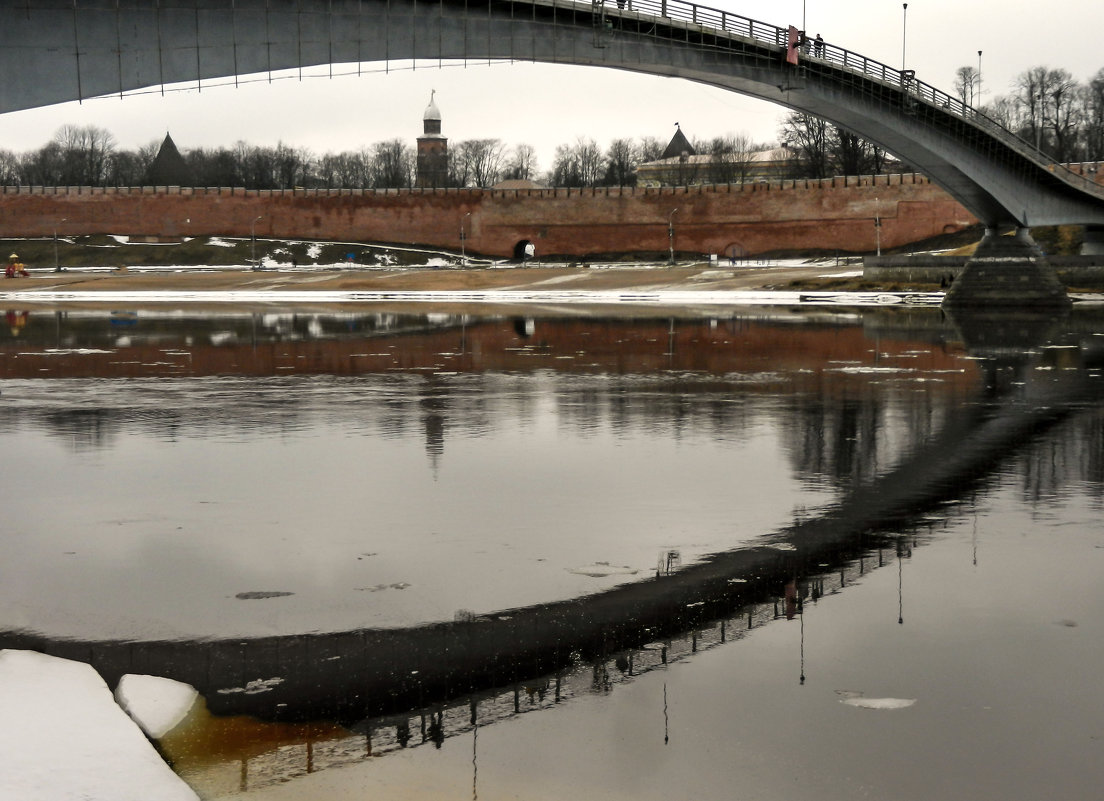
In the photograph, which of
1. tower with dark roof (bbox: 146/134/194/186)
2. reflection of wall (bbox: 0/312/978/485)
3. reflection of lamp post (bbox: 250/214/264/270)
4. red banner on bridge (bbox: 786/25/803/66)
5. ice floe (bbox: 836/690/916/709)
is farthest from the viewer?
tower with dark roof (bbox: 146/134/194/186)

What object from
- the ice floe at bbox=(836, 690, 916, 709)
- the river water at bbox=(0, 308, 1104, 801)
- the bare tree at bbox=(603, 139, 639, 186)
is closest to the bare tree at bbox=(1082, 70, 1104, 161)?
the bare tree at bbox=(603, 139, 639, 186)

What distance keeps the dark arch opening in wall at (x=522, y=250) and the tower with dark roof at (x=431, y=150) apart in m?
36.8

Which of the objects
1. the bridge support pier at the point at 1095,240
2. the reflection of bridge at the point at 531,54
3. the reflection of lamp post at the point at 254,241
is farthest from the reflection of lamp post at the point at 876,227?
the reflection of lamp post at the point at 254,241

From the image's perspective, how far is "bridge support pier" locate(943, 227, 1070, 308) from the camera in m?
35.8

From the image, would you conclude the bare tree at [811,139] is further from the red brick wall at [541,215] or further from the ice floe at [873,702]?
the ice floe at [873,702]

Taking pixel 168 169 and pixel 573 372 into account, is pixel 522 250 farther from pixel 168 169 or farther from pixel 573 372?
pixel 573 372

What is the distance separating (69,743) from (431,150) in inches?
5111

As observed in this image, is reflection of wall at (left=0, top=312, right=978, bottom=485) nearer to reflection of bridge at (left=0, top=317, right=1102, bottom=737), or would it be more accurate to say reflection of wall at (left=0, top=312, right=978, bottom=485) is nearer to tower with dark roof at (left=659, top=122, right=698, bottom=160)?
reflection of bridge at (left=0, top=317, right=1102, bottom=737)

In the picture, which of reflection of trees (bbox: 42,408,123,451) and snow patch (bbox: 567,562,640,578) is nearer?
snow patch (bbox: 567,562,640,578)

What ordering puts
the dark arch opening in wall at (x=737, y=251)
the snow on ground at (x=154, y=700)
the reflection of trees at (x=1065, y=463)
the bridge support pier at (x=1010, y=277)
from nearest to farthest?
the snow on ground at (x=154, y=700)
the reflection of trees at (x=1065, y=463)
the bridge support pier at (x=1010, y=277)
the dark arch opening in wall at (x=737, y=251)

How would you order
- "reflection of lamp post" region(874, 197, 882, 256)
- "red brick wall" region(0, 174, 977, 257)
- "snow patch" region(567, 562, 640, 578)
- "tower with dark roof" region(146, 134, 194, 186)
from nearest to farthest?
"snow patch" region(567, 562, 640, 578) < "reflection of lamp post" region(874, 197, 882, 256) < "red brick wall" region(0, 174, 977, 257) < "tower with dark roof" region(146, 134, 194, 186)

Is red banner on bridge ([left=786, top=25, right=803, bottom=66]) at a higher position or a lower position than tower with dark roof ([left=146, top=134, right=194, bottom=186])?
lower

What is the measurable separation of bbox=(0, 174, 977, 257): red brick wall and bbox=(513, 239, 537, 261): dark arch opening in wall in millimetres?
703

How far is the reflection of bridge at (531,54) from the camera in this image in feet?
50.5
